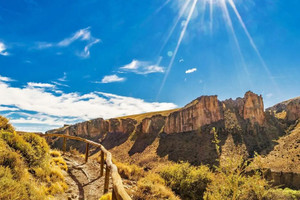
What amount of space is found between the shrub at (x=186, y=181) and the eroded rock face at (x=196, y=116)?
54.2 meters

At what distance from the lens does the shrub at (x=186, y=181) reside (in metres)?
9.07

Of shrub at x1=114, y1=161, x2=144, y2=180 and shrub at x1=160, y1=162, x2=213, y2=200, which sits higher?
shrub at x1=114, y1=161, x2=144, y2=180

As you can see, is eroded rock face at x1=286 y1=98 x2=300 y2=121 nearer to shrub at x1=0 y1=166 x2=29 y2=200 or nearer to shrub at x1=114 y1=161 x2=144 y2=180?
shrub at x1=114 y1=161 x2=144 y2=180

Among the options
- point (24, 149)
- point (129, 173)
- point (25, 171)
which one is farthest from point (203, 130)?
point (25, 171)

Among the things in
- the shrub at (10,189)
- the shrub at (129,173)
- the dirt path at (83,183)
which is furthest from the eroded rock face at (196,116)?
the shrub at (10,189)

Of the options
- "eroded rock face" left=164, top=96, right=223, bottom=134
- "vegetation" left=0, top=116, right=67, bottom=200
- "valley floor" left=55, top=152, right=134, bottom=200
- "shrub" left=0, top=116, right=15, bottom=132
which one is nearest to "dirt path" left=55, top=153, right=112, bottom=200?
"valley floor" left=55, top=152, right=134, bottom=200

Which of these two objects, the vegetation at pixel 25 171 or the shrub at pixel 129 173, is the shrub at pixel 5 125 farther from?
the shrub at pixel 129 173

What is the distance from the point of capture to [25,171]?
494cm

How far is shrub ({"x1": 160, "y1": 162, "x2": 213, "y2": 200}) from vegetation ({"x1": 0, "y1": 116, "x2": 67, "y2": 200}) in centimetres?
512

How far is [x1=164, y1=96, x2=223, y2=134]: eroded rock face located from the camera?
64.0 meters

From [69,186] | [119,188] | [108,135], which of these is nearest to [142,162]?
[108,135]

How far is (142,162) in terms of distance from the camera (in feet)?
160

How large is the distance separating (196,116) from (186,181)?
58.5 m

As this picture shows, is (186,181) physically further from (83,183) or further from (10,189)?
(10,189)
